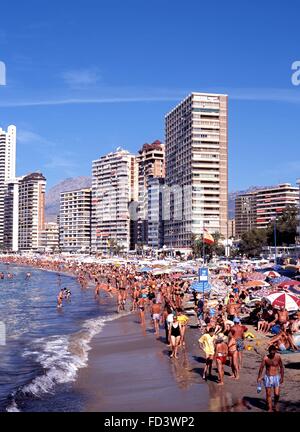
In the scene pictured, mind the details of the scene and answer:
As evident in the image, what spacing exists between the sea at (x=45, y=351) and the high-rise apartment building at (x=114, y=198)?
131 metres

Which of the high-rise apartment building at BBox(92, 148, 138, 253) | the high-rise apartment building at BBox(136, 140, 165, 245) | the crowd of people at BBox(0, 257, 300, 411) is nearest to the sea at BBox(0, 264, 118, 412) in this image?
the crowd of people at BBox(0, 257, 300, 411)

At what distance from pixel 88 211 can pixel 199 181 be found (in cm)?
8368

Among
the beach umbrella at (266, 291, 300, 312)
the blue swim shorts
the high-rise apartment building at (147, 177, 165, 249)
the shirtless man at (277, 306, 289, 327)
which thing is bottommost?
the blue swim shorts

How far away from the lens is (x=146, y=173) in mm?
159375

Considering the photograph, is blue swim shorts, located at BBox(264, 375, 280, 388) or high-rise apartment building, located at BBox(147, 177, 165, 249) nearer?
blue swim shorts, located at BBox(264, 375, 280, 388)

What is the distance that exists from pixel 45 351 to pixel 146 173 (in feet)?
467

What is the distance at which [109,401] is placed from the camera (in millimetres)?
11609

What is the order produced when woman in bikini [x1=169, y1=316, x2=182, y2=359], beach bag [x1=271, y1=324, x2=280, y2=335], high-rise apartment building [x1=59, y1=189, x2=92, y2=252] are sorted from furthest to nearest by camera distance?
high-rise apartment building [x1=59, y1=189, x2=92, y2=252] < beach bag [x1=271, y1=324, x2=280, y2=335] < woman in bikini [x1=169, y1=316, x2=182, y2=359]

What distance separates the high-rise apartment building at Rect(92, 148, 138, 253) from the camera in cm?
16850

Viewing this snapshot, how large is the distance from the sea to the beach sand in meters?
0.48

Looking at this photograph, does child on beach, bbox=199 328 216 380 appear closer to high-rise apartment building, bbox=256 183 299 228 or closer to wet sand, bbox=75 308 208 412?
wet sand, bbox=75 308 208 412

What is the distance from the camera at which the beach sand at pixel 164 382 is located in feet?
35.6

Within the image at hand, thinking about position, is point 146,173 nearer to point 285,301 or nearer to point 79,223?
point 79,223

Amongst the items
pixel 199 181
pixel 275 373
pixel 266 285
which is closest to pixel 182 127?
pixel 199 181
